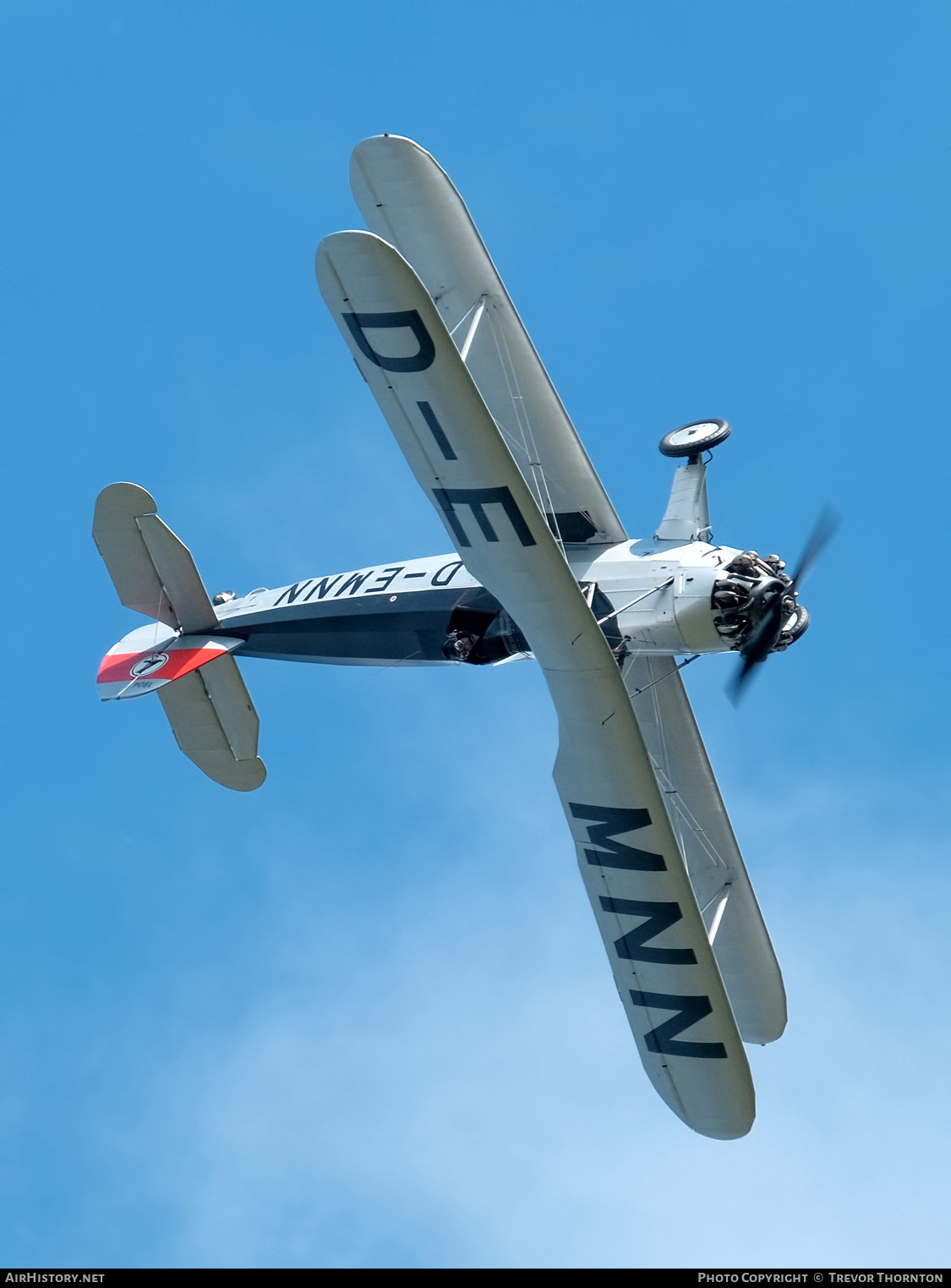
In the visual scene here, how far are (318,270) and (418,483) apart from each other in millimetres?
2306

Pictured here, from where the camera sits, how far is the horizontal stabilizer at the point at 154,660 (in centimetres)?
2003

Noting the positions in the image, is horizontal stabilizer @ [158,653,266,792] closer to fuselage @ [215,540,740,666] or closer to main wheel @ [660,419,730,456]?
fuselage @ [215,540,740,666]

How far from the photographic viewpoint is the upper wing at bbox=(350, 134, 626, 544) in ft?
56.9

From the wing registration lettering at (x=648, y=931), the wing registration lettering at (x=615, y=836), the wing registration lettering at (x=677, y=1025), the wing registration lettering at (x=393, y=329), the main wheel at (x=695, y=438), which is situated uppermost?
the wing registration lettering at (x=393, y=329)

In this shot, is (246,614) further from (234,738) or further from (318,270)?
(318,270)

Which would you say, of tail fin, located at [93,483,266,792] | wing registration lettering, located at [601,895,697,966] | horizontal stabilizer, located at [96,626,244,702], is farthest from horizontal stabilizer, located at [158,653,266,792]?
wing registration lettering, located at [601,895,697,966]

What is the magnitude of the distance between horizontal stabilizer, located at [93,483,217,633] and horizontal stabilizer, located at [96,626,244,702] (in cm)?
27

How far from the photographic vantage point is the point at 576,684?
1562cm

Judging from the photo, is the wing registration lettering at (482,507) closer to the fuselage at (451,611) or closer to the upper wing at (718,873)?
the fuselage at (451,611)

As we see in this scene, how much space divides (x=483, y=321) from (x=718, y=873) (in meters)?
7.67

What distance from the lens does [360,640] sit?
18625 millimetres

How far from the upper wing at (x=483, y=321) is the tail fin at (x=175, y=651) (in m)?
4.83

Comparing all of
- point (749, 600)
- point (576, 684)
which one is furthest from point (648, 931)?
point (749, 600)

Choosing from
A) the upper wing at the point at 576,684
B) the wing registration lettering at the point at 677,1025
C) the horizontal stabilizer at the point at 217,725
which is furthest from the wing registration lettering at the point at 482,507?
the horizontal stabilizer at the point at 217,725
